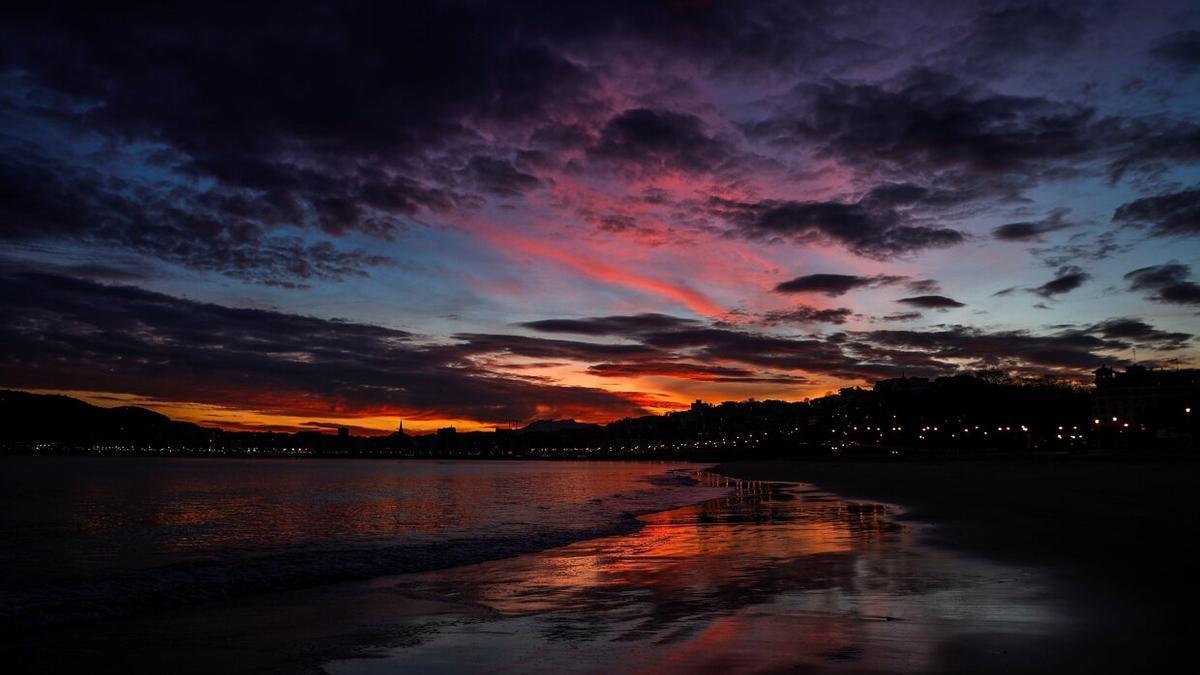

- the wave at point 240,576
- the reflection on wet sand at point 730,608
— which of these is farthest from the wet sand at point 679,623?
the wave at point 240,576

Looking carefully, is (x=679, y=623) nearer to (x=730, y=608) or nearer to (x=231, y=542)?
(x=730, y=608)

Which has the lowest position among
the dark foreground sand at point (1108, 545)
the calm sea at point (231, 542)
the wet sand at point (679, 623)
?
the calm sea at point (231, 542)

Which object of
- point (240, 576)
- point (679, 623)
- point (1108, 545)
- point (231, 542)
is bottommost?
point (231, 542)

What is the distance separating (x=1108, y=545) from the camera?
1554cm

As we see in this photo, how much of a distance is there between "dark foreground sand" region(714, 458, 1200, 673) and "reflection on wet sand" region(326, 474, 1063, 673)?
29.3 inches

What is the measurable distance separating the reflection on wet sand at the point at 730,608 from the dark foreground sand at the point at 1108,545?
74 cm

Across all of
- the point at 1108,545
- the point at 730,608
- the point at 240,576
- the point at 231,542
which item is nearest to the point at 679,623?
the point at 730,608

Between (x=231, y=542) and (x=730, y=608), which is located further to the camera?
(x=231, y=542)

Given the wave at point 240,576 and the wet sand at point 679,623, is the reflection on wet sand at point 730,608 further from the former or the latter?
the wave at point 240,576

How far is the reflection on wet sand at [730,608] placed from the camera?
27.0ft

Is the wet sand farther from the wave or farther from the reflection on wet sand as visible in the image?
the wave

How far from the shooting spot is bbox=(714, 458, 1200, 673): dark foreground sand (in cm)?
793

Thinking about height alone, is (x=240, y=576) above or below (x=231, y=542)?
above

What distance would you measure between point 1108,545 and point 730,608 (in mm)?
9631
